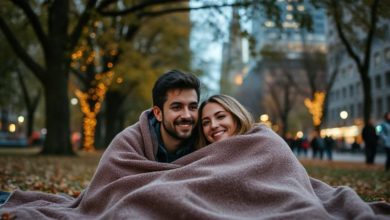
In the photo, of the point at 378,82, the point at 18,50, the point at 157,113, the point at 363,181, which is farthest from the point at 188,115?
the point at 378,82

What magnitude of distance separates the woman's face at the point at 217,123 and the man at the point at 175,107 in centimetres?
14

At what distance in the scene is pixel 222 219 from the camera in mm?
2602

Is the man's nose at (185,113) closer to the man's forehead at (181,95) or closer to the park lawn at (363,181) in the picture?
the man's forehead at (181,95)

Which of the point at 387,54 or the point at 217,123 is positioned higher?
the point at 387,54

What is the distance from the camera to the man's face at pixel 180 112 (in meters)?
3.88

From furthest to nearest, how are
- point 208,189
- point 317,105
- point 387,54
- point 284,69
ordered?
point 387,54, point 284,69, point 317,105, point 208,189

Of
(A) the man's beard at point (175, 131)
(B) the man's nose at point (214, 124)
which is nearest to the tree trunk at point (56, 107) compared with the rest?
(A) the man's beard at point (175, 131)

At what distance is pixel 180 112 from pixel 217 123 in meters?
→ 0.40

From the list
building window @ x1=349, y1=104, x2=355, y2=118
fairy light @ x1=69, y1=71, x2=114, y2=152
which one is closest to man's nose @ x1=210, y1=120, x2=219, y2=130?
fairy light @ x1=69, y1=71, x2=114, y2=152

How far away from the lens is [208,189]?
2.97 m

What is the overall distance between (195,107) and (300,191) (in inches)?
57.7

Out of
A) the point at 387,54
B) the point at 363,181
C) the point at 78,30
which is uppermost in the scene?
the point at 387,54

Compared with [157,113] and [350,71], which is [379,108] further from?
[157,113]

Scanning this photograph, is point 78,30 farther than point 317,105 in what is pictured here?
No
